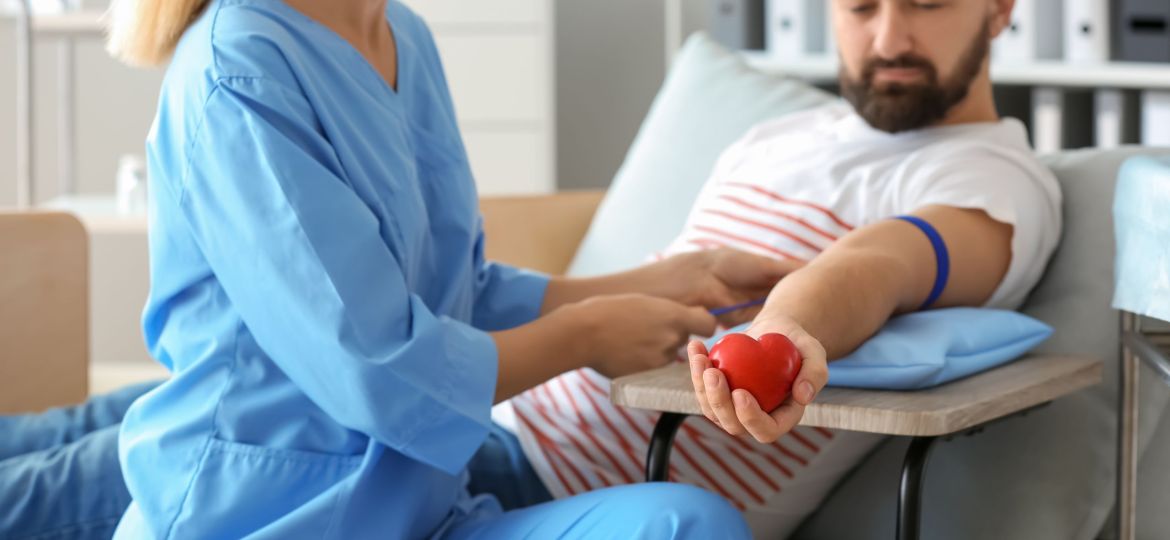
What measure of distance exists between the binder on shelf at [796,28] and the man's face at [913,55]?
1.39 metres

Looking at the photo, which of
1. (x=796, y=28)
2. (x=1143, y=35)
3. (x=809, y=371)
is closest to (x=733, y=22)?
(x=796, y=28)

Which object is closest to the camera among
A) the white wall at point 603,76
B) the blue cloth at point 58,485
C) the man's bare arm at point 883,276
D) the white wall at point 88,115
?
the man's bare arm at point 883,276

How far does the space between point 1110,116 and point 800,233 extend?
162 cm

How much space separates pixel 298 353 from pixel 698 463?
48cm

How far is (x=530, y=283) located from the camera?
1.45 m

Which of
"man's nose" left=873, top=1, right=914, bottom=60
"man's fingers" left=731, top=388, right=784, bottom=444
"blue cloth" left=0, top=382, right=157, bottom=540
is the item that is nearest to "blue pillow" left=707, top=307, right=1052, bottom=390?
"man's fingers" left=731, top=388, right=784, bottom=444

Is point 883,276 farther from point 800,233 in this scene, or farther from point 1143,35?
point 1143,35

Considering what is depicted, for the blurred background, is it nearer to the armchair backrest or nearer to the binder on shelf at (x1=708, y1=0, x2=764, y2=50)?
the binder on shelf at (x1=708, y1=0, x2=764, y2=50)

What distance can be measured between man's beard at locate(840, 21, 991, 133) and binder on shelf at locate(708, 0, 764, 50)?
1.43 metres

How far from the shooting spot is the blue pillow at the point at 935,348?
3.52 feet

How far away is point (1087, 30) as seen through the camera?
273 centimetres

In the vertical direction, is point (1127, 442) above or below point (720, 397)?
below

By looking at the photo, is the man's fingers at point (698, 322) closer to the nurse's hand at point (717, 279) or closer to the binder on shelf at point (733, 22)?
the nurse's hand at point (717, 279)

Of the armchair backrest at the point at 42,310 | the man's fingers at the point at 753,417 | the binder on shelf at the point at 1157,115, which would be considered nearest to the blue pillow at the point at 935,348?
the man's fingers at the point at 753,417
